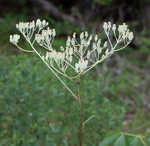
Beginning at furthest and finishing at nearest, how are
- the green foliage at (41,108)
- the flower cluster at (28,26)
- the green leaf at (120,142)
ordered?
the green foliage at (41,108) < the flower cluster at (28,26) < the green leaf at (120,142)

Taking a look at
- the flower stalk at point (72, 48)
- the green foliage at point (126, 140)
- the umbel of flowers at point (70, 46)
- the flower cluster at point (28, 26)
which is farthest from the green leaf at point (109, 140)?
the flower cluster at point (28, 26)

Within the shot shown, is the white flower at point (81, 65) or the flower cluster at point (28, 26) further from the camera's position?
the flower cluster at point (28, 26)

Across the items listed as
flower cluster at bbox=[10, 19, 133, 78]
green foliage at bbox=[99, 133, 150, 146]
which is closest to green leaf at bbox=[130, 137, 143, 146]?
green foliage at bbox=[99, 133, 150, 146]

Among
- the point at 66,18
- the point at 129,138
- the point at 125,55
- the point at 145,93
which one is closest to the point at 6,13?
the point at 66,18

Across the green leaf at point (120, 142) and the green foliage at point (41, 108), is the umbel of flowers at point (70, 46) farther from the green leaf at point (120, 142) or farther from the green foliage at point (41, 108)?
the green foliage at point (41, 108)

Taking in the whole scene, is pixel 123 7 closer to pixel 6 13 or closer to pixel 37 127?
pixel 6 13

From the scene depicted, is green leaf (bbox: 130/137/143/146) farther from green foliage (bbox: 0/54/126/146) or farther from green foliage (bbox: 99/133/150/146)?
green foliage (bbox: 0/54/126/146)

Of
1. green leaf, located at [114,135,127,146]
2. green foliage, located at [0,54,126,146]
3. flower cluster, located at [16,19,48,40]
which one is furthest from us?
green foliage, located at [0,54,126,146]

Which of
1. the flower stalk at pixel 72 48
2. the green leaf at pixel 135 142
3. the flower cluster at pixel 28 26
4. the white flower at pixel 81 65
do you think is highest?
the flower cluster at pixel 28 26

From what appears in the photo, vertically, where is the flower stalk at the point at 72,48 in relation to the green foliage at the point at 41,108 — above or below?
above

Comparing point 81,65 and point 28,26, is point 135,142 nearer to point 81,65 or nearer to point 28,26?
point 81,65

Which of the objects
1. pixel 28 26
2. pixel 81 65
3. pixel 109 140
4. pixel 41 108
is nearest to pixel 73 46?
pixel 81 65
